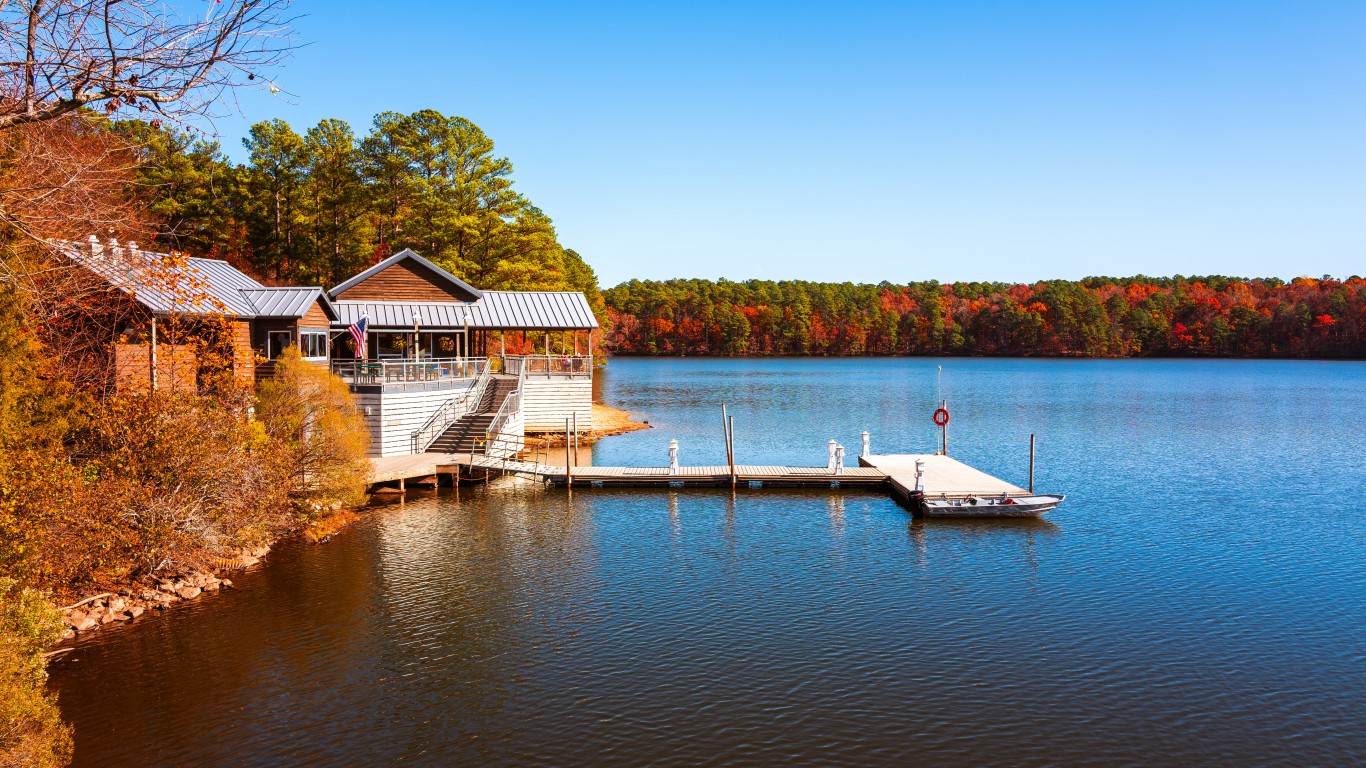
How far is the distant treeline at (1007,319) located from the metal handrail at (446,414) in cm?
12268

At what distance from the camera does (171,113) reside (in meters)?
7.63

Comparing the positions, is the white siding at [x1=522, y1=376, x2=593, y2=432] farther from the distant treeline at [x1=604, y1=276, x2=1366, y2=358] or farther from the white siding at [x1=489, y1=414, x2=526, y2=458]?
the distant treeline at [x1=604, y1=276, x2=1366, y2=358]

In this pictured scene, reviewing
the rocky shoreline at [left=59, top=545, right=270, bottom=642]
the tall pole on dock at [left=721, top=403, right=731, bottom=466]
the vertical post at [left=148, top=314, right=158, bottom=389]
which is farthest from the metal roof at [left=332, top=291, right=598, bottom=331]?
the rocky shoreline at [left=59, top=545, right=270, bottom=642]

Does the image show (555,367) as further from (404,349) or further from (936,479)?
(936,479)

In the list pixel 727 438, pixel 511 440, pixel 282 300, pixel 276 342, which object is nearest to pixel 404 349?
Result: pixel 276 342

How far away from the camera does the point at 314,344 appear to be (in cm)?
3138

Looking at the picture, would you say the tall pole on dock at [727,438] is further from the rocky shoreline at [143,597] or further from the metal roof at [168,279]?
the metal roof at [168,279]

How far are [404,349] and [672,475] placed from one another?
54.0 feet

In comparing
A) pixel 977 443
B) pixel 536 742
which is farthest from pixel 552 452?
pixel 536 742

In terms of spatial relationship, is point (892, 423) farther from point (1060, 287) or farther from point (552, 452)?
point (1060, 287)

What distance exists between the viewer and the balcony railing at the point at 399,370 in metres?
30.1

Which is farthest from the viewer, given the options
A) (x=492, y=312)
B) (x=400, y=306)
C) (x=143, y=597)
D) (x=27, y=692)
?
(x=492, y=312)

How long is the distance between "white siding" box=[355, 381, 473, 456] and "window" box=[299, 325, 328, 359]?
106 inches

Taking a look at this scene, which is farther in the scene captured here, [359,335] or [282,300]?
[359,335]
